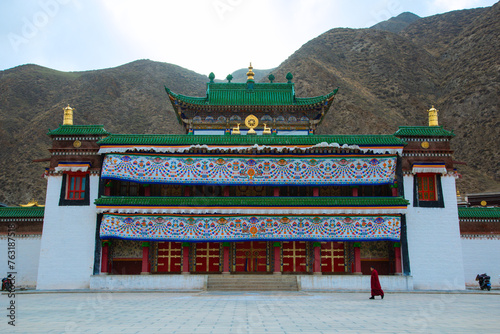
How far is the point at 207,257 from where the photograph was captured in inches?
938

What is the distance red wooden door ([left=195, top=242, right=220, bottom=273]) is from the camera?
77.8 ft

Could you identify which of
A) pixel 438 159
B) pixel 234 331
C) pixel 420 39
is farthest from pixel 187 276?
pixel 420 39

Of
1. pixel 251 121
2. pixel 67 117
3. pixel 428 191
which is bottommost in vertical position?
pixel 428 191

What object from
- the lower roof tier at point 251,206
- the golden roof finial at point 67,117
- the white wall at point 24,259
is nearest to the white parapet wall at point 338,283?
the lower roof tier at point 251,206

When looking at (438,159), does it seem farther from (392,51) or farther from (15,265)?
(392,51)

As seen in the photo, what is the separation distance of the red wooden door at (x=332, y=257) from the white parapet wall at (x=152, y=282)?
6575 mm

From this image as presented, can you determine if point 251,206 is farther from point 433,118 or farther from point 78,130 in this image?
point 433,118

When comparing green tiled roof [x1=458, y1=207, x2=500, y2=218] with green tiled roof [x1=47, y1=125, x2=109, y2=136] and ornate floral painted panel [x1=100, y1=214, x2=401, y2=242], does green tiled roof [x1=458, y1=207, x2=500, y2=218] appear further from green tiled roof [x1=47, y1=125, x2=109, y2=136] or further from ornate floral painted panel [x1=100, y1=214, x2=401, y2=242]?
green tiled roof [x1=47, y1=125, x2=109, y2=136]

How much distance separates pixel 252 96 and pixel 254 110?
1456 mm

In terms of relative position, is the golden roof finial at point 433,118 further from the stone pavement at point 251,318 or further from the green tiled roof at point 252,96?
the stone pavement at point 251,318

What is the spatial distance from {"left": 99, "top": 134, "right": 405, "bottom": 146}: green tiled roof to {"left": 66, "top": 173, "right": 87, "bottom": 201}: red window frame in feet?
7.31

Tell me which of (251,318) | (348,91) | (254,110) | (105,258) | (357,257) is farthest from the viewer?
(348,91)

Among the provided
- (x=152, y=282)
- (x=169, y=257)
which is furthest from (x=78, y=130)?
(x=152, y=282)

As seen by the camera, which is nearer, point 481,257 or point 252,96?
point 481,257
